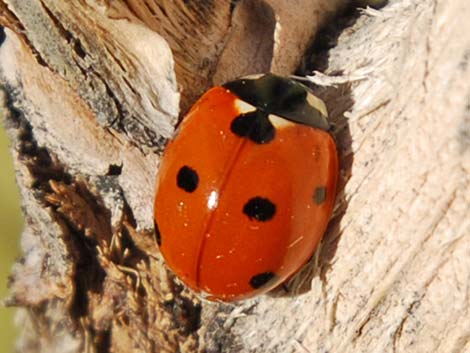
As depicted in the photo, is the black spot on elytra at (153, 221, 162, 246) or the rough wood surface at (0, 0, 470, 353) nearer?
the rough wood surface at (0, 0, 470, 353)

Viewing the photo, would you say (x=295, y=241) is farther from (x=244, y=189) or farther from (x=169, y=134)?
(x=169, y=134)

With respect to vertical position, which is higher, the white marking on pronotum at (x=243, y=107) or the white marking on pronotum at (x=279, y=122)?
the white marking on pronotum at (x=243, y=107)

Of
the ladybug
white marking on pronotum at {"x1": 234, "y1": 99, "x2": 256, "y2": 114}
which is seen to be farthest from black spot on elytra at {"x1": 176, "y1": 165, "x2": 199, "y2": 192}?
white marking on pronotum at {"x1": 234, "y1": 99, "x2": 256, "y2": 114}

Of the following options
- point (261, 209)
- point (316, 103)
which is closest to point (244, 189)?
point (261, 209)

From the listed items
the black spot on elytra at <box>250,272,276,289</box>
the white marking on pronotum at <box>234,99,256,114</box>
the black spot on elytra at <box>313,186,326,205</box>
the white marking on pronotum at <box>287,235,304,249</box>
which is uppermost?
the white marking on pronotum at <box>234,99,256,114</box>

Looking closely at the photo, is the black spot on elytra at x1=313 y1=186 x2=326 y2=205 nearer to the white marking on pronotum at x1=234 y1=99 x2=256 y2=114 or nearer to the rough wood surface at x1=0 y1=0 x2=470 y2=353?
the rough wood surface at x1=0 y1=0 x2=470 y2=353

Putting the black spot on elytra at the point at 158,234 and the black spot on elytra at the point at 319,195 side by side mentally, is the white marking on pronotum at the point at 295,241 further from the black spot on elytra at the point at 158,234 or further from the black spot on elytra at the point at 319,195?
the black spot on elytra at the point at 158,234

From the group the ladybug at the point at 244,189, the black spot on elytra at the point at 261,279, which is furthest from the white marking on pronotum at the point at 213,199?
the black spot on elytra at the point at 261,279
